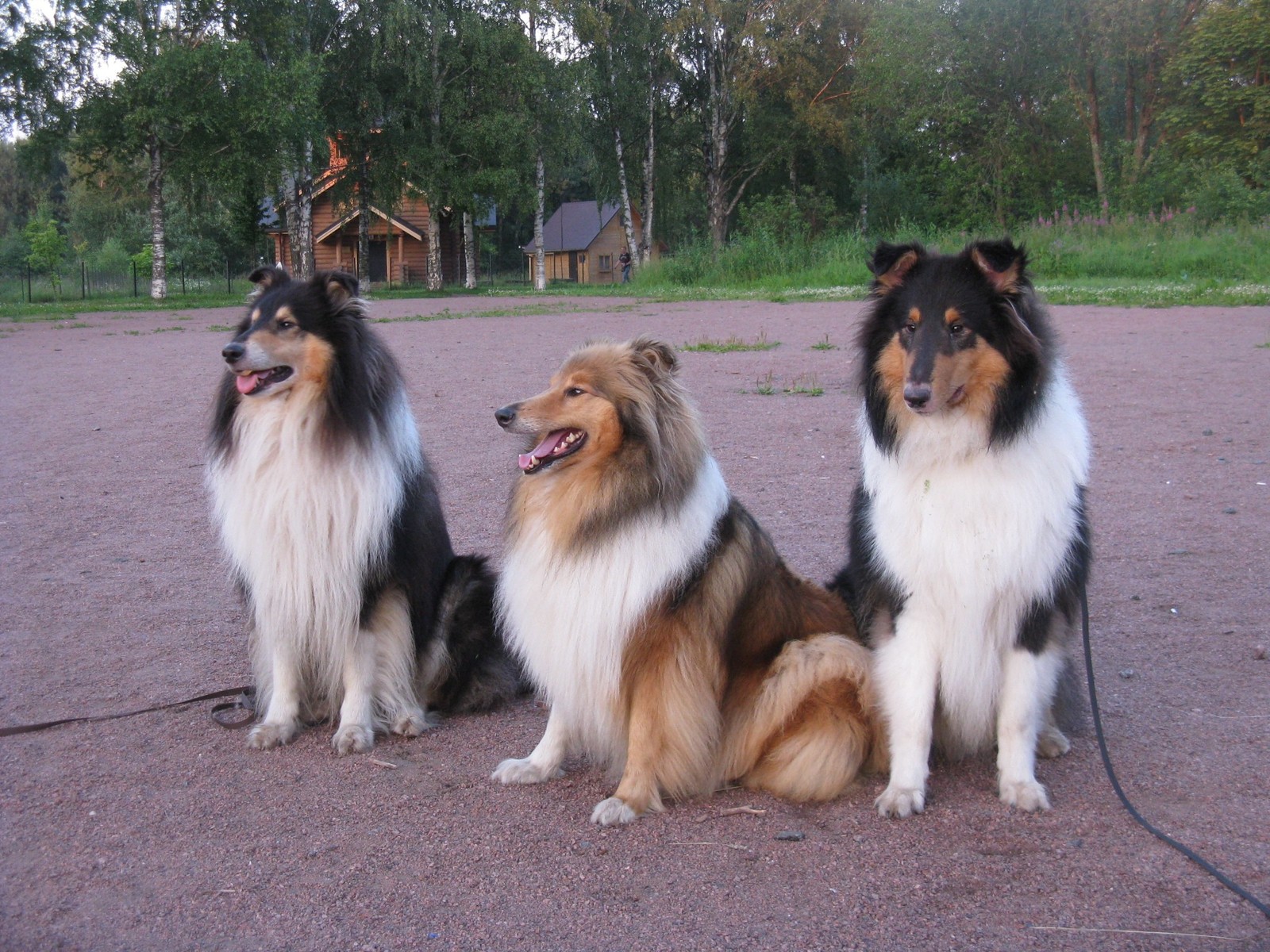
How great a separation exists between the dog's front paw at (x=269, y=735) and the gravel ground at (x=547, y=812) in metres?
0.06

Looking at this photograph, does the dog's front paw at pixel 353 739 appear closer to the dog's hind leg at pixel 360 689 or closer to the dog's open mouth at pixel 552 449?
the dog's hind leg at pixel 360 689

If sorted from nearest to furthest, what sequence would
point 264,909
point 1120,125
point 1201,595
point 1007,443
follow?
point 264,909
point 1007,443
point 1201,595
point 1120,125

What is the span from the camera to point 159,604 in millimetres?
6012

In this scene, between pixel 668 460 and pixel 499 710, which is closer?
pixel 668 460

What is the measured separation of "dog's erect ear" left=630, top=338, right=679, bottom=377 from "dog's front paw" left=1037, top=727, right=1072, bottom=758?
2.04 metres

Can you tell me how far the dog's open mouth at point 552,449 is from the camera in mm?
3688

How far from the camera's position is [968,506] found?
3.49 m

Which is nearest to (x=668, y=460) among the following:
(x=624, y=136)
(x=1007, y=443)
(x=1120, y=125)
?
(x=1007, y=443)

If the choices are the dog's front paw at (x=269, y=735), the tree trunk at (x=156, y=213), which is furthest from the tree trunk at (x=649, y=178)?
the dog's front paw at (x=269, y=735)

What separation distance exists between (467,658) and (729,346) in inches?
491

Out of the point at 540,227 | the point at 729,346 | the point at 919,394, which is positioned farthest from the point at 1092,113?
the point at 919,394

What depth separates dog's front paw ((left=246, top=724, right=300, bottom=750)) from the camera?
4.32m

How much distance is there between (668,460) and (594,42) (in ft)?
136

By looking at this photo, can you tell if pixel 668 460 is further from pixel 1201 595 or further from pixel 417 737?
pixel 1201 595
